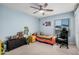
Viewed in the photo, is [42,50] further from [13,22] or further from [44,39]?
[13,22]

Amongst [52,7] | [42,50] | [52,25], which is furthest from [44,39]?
[52,7]

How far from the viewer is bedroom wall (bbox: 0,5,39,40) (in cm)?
159

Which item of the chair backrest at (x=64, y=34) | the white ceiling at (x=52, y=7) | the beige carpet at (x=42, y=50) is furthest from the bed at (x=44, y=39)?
the white ceiling at (x=52, y=7)

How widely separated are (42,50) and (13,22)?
2.83ft

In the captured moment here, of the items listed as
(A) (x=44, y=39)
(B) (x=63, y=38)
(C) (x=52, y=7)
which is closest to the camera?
(C) (x=52, y=7)

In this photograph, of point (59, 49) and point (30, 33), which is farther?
point (30, 33)

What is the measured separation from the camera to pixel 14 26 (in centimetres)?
169

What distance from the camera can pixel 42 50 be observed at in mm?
1744

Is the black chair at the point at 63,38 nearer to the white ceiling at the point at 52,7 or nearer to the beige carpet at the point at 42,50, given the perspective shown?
the beige carpet at the point at 42,50

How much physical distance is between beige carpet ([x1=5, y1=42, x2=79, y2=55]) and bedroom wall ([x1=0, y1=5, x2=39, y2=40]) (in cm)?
36

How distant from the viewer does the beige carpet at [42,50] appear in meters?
1.62
